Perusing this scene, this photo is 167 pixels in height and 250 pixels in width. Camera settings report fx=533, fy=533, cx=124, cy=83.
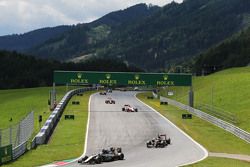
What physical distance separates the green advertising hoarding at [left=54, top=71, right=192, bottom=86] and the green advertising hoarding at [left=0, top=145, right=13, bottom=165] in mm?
53122

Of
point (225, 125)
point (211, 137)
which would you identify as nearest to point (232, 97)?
point (225, 125)

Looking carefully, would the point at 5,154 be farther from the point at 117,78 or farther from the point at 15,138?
the point at 117,78

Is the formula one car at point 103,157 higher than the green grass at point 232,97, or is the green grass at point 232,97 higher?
the green grass at point 232,97

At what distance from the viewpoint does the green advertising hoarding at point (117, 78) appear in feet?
289

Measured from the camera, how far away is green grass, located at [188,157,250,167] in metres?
37.0

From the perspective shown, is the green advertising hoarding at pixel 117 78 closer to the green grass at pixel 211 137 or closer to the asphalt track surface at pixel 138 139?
the asphalt track surface at pixel 138 139

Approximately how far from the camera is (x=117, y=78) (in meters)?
89.2

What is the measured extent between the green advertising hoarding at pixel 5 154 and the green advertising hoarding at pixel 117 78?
2091 inches

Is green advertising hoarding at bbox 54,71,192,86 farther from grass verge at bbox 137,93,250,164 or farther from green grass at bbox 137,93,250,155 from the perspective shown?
green grass at bbox 137,93,250,155

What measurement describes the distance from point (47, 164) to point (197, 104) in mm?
66972

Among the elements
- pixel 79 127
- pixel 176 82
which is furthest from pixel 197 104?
pixel 79 127

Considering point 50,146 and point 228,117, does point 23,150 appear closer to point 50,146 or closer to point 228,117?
point 50,146

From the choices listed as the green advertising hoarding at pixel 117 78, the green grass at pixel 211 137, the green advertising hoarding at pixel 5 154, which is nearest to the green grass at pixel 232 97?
the green grass at pixel 211 137

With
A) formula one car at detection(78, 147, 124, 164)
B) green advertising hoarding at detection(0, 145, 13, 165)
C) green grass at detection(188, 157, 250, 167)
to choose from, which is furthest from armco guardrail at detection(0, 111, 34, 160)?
green grass at detection(188, 157, 250, 167)
